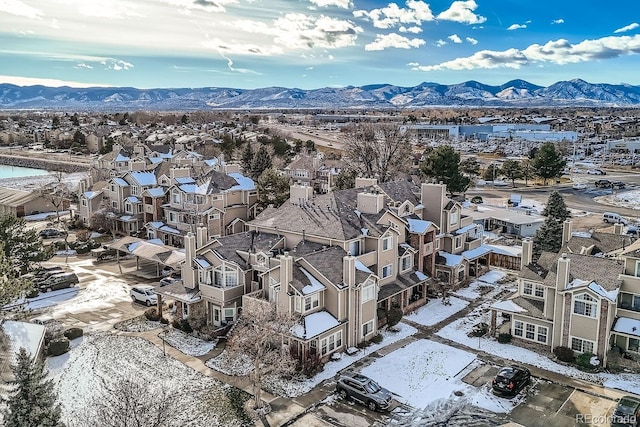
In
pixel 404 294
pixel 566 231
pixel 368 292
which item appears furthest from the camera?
pixel 566 231

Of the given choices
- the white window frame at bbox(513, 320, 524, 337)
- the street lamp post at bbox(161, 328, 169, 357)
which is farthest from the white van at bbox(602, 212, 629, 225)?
the street lamp post at bbox(161, 328, 169, 357)

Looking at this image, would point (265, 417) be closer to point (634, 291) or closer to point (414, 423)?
point (414, 423)

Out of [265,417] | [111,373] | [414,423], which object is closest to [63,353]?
[111,373]

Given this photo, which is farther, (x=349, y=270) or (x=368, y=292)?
(x=368, y=292)

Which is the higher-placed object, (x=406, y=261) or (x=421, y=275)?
(x=406, y=261)

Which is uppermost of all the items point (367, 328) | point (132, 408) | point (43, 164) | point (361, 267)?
point (361, 267)

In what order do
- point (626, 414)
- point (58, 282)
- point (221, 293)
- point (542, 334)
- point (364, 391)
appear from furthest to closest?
point (58, 282), point (221, 293), point (542, 334), point (364, 391), point (626, 414)

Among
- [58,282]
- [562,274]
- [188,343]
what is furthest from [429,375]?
[58,282]

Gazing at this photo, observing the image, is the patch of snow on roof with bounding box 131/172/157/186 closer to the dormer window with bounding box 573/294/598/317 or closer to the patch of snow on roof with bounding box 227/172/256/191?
the patch of snow on roof with bounding box 227/172/256/191

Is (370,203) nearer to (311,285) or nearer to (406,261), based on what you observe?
(406,261)
